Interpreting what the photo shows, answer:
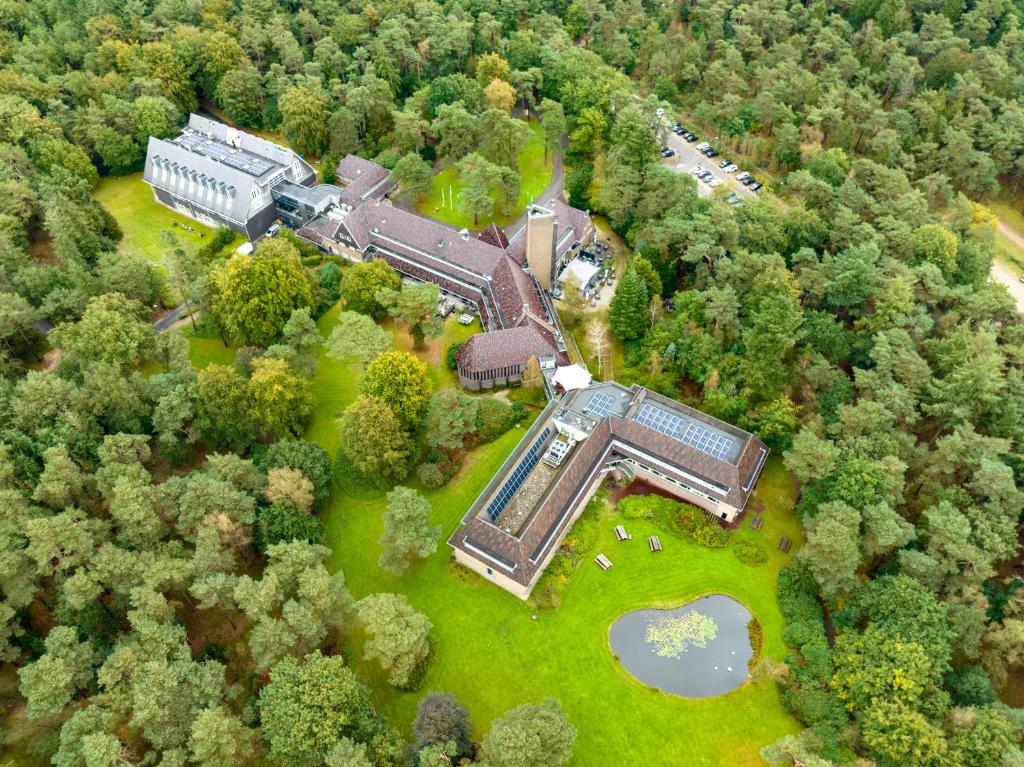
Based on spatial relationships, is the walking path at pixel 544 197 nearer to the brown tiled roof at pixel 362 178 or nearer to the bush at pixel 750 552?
the brown tiled roof at pixel 362 178

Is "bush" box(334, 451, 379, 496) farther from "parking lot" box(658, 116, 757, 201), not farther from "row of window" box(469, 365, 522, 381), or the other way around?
"parking lot" box(658, 116, 757, 201)

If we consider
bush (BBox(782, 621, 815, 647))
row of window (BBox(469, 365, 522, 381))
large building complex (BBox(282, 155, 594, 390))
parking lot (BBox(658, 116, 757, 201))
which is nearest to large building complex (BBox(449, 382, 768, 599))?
row of window (BBox(469, 365, 522, 381))

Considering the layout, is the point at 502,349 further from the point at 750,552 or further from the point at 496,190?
the point at 496,190

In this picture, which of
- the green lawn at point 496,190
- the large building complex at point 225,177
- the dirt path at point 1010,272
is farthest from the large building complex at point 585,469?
the large building complex at point 225,177

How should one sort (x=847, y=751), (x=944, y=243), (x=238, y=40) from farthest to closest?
(x=238, y=40)
(x=944, y=243)
(x=847, y=751)

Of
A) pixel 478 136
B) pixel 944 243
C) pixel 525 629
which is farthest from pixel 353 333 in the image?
pixel 944 243

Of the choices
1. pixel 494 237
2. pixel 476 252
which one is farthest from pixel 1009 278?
pixel 476 252

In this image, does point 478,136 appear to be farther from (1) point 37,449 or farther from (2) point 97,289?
(1) point 37,449
